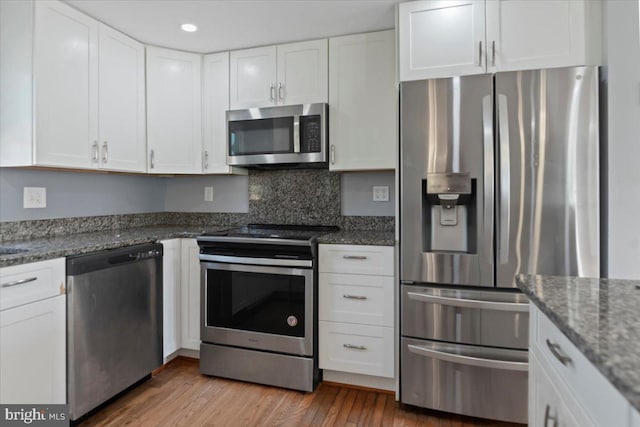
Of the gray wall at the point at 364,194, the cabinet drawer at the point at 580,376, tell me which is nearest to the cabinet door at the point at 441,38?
the gray wall at the point at 364,194

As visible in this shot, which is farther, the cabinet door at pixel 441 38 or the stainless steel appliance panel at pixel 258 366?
the stainless steel appliance panel at pixel 258 366

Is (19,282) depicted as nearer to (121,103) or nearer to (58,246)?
(58,246)

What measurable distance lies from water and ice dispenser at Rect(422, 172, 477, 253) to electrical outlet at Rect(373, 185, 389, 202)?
0.68m

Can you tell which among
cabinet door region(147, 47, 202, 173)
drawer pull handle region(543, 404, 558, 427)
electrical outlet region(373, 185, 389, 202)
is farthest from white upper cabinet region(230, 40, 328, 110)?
drawer pull handle region(543, 404, 558, 427)

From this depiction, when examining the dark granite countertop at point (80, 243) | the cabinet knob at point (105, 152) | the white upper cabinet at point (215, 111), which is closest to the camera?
the dark granite countertop at point (80, 243)

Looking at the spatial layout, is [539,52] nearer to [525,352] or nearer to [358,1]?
[358,1]

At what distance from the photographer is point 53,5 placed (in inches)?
74.8

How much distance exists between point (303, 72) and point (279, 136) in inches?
18.8

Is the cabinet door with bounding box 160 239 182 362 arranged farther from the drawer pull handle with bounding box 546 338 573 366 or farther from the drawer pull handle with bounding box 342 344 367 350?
the drawer pull handle with bounding box 546 338 573 366

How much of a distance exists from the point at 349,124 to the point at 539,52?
1103 millimetres

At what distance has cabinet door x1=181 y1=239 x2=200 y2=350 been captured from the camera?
7.99 ft

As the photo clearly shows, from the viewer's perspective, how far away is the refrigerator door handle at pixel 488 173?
5.82 feet

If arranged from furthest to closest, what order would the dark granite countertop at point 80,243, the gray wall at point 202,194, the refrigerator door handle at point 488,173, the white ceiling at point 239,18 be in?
1. the gray wall at point 202,194
2. the white ceiling at point 239,18
3. the refrigerator door handle at point 488,173
4. the dark granite countertop at point 80,243

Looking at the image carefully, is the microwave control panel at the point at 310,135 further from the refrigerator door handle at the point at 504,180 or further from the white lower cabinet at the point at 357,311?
the refrigerator door handle at the point at 504,180
